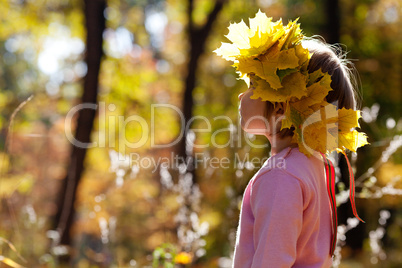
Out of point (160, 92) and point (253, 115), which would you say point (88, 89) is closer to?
point (253, 115)

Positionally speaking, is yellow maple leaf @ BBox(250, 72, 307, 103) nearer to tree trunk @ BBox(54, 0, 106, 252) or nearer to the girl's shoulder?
the girl's shoulder

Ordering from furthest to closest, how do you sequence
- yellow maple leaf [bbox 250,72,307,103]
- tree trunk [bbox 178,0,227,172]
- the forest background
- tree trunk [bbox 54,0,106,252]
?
tree trunk [bbox 178,0,227,172]
the forest background
tree trunk [bbox 54,0,106,252]
yellow maple leaf [bbox 250,72,307,103]

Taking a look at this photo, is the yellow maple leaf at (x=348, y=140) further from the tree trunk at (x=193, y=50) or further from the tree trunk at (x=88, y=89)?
the tree trunk at (x=193, y=50)

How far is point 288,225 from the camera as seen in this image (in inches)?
51.8

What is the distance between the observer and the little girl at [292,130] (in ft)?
4.44

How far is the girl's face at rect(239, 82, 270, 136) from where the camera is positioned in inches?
64.4

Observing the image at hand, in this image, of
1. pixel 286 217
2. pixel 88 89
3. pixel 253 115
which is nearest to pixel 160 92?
pixel 88 89

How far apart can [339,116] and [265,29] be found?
0.42 m

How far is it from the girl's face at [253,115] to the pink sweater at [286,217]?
136mm

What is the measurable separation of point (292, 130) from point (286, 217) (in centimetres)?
39

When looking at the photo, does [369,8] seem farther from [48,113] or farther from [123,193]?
[48,113]

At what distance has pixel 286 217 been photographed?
1320mm

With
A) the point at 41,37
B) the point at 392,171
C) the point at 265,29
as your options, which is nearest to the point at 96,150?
the point at 41,37

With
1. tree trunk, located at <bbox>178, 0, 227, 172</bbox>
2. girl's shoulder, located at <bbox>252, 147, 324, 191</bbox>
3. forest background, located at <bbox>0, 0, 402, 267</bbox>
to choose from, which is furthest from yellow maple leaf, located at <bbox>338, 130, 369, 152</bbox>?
tree trunk, located at <bbox>178, 0, 227, 172</bbox>
